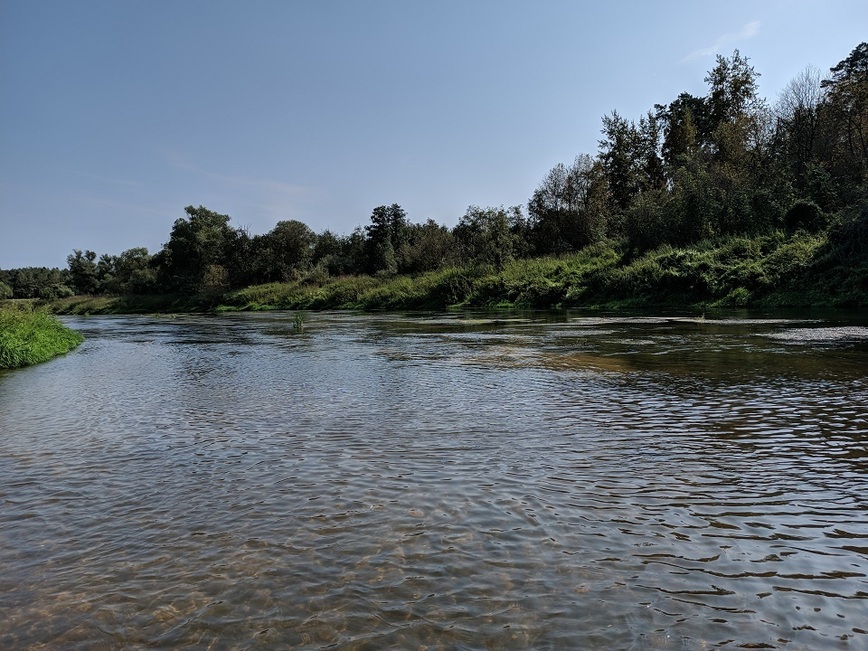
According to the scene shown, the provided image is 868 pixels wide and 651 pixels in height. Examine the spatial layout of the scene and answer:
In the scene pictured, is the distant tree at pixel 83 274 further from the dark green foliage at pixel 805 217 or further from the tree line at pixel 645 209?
the dark green foliage at pixel 805 217

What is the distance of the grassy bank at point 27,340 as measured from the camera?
701 inches

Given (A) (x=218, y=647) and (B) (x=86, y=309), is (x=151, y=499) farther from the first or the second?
(B) (x=86, y=309)

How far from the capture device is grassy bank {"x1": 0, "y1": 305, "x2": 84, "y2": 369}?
701 inches

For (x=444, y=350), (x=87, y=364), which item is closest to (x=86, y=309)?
(x=87, y=364)

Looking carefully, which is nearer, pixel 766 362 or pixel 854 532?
pixel 854 532

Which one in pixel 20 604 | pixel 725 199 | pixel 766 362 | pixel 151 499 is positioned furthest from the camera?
pixel 725 199

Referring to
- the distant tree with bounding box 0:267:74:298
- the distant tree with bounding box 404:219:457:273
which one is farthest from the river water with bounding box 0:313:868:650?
the distant tree with bounding box 0:267:74:298

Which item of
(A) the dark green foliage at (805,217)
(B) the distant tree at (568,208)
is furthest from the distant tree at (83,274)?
(A) the dark green foliage at (805,217)

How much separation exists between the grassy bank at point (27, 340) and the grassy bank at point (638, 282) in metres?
31.1

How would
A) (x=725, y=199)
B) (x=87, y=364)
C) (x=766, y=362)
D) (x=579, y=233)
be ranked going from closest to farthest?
(x=766, y=362), (x=87, y=364), (x=725, y=199), (x=579, y=233)

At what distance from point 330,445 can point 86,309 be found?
87.6 m

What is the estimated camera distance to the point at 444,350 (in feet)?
62.6

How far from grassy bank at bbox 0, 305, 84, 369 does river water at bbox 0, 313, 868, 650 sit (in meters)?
8.13

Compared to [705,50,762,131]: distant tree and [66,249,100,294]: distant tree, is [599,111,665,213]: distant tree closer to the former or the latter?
[705,50,762,131]: distant tree
